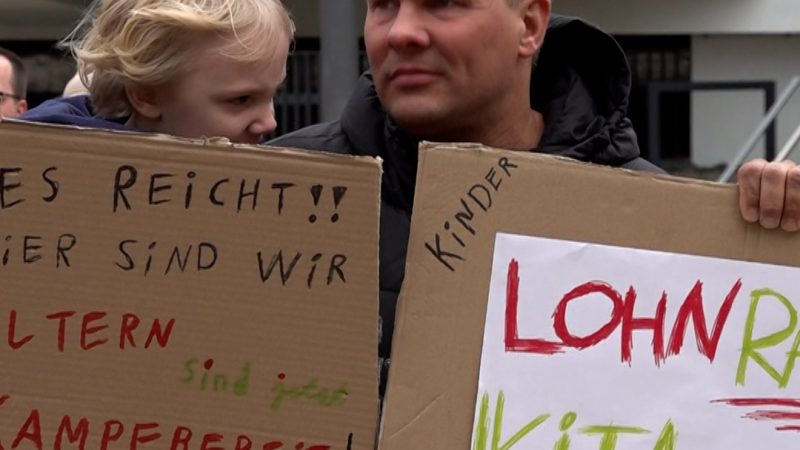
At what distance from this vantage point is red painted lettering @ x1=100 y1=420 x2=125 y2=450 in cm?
166

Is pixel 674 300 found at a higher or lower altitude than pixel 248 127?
lower

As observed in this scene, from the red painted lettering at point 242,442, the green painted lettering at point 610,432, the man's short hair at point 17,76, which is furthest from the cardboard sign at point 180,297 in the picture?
the man's short hair at point 17,76

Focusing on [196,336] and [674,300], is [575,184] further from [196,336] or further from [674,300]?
[196,336]

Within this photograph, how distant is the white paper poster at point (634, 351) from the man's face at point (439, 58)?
378mm

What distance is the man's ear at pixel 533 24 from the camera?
217cm

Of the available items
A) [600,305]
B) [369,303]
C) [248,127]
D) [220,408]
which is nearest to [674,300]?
[600,305]

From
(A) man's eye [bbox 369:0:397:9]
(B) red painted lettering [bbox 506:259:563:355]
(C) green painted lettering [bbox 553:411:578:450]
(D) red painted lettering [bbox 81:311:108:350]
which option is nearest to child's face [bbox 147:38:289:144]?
(A) man's eye [bbox 369:0:397:9]

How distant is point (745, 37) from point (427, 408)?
25.6ft

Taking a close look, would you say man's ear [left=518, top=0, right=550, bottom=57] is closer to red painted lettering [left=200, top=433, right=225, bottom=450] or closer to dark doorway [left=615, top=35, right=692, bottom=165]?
red painted lettering [left=200, top=433, right=225, bottom=450]

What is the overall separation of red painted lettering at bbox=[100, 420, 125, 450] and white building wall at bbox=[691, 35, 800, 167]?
7.72m

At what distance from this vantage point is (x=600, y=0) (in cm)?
898

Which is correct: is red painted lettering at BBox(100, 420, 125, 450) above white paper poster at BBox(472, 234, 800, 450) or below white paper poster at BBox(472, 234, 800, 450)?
below

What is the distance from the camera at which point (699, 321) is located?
170 centimetres

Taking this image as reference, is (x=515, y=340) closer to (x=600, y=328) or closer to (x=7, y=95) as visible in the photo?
(x=600, y=328)
